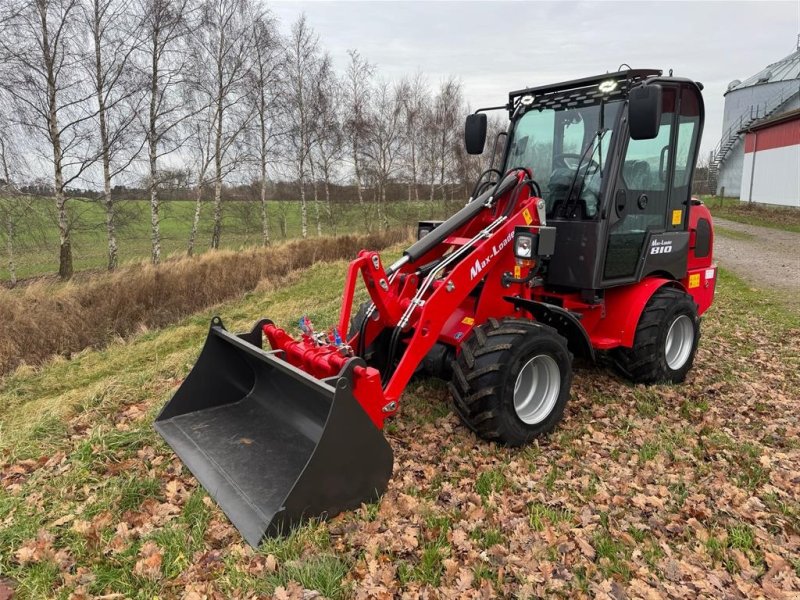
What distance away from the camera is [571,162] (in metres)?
4.92

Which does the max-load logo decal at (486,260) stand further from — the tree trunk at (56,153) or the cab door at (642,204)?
the tree trunk at (56,153)

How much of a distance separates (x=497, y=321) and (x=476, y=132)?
7.01ft

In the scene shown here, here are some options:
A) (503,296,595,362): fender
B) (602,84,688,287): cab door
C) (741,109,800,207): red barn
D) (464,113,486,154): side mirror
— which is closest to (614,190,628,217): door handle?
(602,84,688,287): cab door

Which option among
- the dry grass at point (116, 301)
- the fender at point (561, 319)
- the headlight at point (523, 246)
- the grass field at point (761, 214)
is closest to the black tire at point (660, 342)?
the fender at point (561, 319)

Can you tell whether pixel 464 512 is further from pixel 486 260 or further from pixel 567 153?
pixel 567 153

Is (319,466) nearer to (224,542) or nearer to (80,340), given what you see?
(224,542)

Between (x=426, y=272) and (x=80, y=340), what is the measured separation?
7.47 metres

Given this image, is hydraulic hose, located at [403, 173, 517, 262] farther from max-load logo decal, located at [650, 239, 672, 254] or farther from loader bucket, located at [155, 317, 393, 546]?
max-load logo decal, located at [650, 239, 672, 254]

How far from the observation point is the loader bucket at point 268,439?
3033 mm

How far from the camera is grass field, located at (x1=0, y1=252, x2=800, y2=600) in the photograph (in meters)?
→ 2.87

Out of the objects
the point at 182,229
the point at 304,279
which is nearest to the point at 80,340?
the point at 304,279

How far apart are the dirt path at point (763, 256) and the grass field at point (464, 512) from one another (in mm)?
7248

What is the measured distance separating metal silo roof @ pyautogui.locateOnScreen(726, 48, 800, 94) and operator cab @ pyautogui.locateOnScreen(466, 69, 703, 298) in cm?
4133

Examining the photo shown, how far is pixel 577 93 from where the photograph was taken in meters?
4.96
